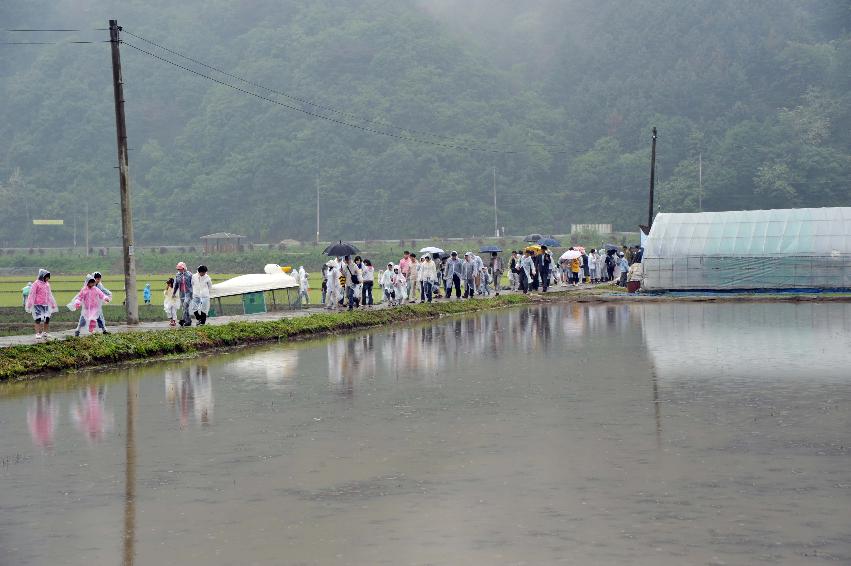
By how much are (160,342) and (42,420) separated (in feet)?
29.4

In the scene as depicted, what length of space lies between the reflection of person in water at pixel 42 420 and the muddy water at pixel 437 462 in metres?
0.06

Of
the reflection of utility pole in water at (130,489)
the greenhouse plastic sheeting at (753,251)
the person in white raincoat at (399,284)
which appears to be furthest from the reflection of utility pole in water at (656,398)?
the greenhouse plastic sheeting at (753,251)

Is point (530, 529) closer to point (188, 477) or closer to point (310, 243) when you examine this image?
point (188, 477)

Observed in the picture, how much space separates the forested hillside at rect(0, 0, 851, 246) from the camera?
409ft

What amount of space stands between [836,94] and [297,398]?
126 metres

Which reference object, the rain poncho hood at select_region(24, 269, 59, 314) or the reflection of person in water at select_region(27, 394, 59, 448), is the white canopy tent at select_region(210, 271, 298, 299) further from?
the reflection of person in water at select_region(27, 394, 59, 448)

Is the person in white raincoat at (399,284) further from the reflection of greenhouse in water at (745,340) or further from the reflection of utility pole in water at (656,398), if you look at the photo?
the reflection of utility pole in water at (656,398)

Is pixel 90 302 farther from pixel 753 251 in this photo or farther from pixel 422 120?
pixel 422 120

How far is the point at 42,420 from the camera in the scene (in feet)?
49.7

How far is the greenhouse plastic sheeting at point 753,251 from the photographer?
48406mm

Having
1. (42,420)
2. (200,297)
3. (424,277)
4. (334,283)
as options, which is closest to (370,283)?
(334,283)

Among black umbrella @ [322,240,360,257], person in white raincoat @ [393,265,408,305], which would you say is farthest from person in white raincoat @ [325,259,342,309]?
black umbrella @ [322,240,360,257]

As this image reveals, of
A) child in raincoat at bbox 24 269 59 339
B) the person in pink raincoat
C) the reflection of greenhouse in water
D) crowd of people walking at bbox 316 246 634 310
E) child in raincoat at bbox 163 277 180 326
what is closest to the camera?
the reflection of greenhouse in water

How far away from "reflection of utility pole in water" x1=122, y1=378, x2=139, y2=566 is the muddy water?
4 cm
